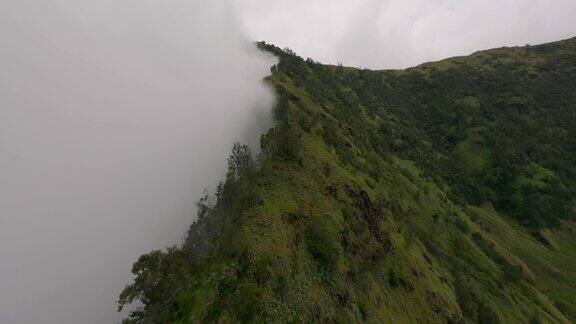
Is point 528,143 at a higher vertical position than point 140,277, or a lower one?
lower

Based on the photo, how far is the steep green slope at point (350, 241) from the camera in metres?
28.3

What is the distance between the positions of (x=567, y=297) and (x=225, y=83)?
289 ft

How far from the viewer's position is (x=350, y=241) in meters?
39.0

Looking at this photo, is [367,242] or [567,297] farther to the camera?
[567,297]

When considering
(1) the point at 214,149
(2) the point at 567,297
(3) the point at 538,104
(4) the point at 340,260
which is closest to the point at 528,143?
(3) the point at 538,104

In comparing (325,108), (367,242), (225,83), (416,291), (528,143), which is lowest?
(528,143)

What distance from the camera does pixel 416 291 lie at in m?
43.4

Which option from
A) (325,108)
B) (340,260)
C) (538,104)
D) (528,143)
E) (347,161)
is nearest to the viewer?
(340,260)

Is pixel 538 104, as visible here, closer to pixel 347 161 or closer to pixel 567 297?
pixel 567 297

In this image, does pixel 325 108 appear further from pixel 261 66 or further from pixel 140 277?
pixel 140 277

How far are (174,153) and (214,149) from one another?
940 cm

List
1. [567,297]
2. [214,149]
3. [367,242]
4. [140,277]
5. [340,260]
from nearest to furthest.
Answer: [140,277] < [340,260] < [367,242] < [214,149] < [567,297]

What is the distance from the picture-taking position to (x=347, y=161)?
55938mm

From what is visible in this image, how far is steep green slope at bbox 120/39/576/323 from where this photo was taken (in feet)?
92.9
